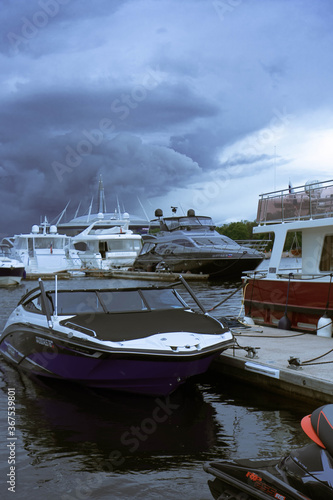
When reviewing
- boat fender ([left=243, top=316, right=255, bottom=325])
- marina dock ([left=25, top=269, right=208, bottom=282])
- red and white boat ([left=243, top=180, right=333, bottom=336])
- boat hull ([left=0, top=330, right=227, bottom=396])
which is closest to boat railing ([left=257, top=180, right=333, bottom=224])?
red and white boat ([left=243, top=180, right=333, bottom=336])

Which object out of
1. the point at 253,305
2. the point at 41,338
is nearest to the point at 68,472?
the point at 41,338

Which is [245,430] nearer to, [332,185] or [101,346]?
[101,346]

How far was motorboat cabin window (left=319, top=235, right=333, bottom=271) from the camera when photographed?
13.1m

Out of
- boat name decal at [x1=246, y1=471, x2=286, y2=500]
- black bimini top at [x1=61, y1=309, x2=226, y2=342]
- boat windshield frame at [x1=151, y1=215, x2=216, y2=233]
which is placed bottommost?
boat name decal at [x1=246, y1=471, x2=286, y2=500]

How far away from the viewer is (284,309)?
524 inches

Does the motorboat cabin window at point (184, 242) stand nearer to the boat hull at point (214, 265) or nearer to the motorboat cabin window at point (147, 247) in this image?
the boat hull at point (214, 265)

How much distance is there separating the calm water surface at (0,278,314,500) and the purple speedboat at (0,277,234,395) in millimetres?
459

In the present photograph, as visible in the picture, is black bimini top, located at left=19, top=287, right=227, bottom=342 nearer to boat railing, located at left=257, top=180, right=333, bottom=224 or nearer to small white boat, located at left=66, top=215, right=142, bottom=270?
boat railing, located at left=257, top=180, right=333, bottom=224

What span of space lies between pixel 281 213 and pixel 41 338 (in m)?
8.08

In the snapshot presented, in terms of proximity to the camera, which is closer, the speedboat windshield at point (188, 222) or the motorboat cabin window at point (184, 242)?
the motorboat cabin window at point (184, 242)

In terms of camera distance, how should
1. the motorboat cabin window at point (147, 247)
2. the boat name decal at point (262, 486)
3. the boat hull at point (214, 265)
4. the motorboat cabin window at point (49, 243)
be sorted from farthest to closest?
the motorboat cabin window at point (49, 243) < the motorboat cabin window at point (147, 247) < the boat hull at point (214, 265) < the boat name decal at point (262, 486)

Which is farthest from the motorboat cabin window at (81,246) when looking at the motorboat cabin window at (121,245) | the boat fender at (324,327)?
the boat fender at (324,327)

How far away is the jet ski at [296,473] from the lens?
354 centimetres

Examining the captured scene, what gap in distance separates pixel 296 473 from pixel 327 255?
10.2 meters
